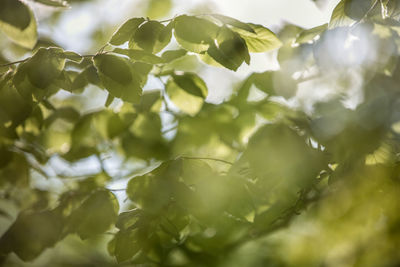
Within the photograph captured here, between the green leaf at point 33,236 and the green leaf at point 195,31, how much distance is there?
73 centimetres

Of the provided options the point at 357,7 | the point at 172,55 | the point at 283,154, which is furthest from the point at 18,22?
the point at 357,7

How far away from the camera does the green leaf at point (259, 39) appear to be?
0.91m

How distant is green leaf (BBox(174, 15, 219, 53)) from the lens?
0.87m

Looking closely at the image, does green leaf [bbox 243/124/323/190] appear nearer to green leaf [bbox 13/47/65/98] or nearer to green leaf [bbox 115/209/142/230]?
green leaf [bbox 115/209/142/230]

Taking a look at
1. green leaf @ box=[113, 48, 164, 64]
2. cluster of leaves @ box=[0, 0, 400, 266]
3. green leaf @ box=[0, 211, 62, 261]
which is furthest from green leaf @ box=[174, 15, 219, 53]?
green leaf @ box=[0, 211, 62, 261]

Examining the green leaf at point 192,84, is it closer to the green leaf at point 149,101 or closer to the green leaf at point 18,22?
the green leaf at point 149,101

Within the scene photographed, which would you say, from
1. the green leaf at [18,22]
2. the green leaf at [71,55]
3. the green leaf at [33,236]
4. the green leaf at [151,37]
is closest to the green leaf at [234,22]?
the green leaf at [151,37]

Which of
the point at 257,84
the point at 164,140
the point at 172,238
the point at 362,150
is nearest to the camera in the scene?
the point at 362,150

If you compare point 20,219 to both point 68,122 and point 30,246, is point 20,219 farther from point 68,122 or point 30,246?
point 68,122

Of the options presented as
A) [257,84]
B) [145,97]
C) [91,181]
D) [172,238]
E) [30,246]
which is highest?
[257,84]

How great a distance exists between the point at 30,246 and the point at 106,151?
0.61 metres

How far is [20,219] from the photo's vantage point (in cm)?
113

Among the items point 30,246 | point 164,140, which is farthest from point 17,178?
point 164,140

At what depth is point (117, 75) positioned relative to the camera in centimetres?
85
